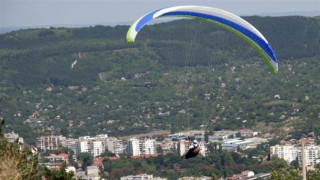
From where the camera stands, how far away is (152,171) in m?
84.8

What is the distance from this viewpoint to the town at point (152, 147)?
8950 cm

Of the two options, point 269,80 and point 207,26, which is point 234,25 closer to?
point 269,80

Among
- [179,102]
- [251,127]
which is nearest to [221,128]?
[251,127]

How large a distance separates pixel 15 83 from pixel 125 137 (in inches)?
1404

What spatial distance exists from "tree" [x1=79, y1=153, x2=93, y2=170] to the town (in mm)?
285

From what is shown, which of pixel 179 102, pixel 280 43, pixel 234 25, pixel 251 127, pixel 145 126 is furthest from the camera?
pixel 280 43

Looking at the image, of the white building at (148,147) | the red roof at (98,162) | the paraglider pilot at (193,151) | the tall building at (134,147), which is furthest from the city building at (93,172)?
the paraglider pilot at (193,151)

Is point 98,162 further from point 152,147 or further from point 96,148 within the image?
point 96,148

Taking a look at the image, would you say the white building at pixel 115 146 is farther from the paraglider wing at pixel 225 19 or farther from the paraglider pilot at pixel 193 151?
the paraglider pilot at pixel 193 151

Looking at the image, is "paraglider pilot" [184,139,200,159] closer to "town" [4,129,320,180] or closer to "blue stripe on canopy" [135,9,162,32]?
"blue stripe on canopy" [135,9,162,32]

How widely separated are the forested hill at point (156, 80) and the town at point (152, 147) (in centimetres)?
358

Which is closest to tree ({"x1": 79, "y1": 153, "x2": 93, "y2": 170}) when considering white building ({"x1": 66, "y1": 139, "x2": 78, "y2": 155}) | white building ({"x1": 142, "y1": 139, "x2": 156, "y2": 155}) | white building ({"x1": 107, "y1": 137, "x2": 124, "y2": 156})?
white building ({"x1": 66, "y1": 139, "x2": 78, "y2": 155})

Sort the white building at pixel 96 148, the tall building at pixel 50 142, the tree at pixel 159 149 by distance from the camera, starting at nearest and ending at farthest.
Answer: the tree at pixel 159 149, the white building at pixel 96 148, the tall building at pixel 50 142

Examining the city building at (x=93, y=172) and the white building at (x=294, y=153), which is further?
the white building at (x=294, y=153)
